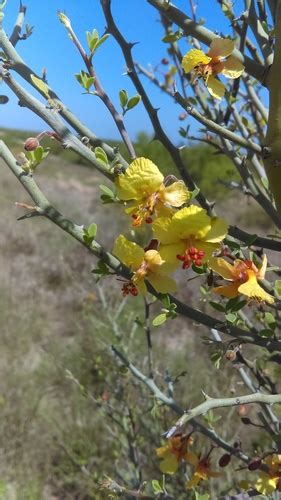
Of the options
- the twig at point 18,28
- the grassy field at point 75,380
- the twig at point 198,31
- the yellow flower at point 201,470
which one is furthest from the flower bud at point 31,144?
the grassy field at point 75,380

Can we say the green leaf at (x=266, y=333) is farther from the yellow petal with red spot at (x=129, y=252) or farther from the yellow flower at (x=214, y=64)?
the yellow flower at (x=214, y=64)

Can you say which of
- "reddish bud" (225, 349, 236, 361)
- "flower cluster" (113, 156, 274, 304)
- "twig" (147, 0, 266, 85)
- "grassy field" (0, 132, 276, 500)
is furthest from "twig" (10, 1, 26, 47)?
"grassy field" (0, 132, 276, 500)

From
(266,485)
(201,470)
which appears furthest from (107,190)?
(201,470)

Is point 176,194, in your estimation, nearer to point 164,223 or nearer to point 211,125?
point 164,223

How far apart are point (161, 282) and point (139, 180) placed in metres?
0.13

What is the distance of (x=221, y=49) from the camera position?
2.72 ft

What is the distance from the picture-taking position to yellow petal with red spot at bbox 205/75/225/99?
83 centimetres

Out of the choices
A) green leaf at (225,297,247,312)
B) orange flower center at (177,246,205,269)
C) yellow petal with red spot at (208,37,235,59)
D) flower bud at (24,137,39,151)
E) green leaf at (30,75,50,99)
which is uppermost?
green leaf at (30,75,50,99)

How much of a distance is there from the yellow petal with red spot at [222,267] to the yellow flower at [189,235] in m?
0.03

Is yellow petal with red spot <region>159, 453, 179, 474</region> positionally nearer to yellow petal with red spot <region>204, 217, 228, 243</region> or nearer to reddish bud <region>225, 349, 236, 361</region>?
reddish bud <region>225, 349, 236, 361</region>

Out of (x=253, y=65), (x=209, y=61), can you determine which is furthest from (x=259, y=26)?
(x=209, y=61)

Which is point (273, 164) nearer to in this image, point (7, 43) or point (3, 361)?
point (7, 43)

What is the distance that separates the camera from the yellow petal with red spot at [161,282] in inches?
28.3

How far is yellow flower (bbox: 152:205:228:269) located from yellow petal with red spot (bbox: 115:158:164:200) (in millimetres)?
39
